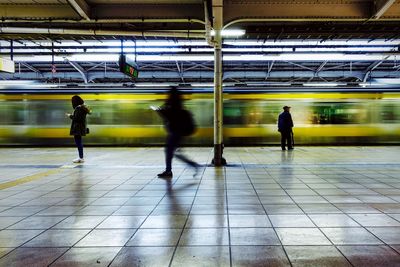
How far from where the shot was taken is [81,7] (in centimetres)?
901

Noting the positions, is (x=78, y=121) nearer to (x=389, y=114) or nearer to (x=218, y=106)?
(x=218, y=106)

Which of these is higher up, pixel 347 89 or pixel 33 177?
pixel 347 89

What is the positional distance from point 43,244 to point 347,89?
46.1ft

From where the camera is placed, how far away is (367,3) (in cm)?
931

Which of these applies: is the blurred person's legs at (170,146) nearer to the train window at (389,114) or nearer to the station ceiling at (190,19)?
the station ceiling at (190,19)

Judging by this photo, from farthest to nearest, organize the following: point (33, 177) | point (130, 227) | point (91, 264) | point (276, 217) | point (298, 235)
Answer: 1. point (33, 177)
2. point (276, 217)
3. point (130, 227)
4. point (298, 235)
5. point (91, 264)

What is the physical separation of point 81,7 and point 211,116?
712cm

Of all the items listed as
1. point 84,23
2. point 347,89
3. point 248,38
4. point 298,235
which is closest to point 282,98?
point 347,89

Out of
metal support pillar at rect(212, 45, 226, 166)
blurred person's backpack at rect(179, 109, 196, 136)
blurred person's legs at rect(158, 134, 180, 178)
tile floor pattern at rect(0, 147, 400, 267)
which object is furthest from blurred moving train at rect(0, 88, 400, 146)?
blurred person's backpack at rect(179, 109, 196, 136)

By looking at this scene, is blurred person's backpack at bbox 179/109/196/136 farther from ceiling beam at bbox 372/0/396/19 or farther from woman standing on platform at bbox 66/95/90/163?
ceiling beam at bbox 372/0/396/19

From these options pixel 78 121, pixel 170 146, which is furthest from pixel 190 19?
pixel 170 146

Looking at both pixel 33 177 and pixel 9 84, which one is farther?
pixel 9 84

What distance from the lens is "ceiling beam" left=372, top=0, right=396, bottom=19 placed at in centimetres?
845

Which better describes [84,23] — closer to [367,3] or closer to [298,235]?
[367,3]
